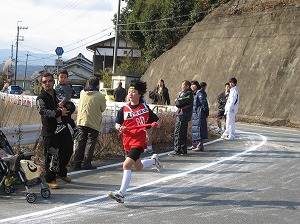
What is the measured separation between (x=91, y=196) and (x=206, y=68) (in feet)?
93.7

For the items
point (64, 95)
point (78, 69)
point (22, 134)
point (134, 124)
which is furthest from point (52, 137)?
point (78, 69)

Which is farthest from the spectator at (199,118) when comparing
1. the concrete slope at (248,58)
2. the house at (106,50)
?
the house at (106,50)

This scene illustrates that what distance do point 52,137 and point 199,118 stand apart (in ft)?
17.3

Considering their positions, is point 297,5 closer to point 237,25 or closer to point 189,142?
point 237,25

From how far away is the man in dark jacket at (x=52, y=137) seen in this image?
7336 mm

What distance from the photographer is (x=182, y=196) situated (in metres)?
6.92

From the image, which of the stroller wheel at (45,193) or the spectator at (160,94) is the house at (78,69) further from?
the stroller wheel at (45,193)

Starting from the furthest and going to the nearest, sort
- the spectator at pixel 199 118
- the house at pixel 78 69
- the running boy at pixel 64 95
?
the house at pixel 78 69
the spectator at pixel 199 118
the running boy at pixel 64 95

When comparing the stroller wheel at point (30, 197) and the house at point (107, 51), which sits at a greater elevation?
the house at point (107, 51)

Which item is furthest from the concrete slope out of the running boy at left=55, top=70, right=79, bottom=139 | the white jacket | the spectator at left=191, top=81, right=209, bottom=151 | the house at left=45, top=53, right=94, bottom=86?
the house at left=45, top=53, right=94, bottom=86

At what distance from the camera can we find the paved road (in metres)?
5.80

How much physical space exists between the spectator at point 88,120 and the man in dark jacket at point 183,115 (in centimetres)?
266

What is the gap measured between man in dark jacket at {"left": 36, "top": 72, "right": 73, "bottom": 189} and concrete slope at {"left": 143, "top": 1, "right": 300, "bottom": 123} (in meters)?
18.6

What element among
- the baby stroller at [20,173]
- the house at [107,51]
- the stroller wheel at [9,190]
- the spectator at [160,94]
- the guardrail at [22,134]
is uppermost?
the house at [107,51]
